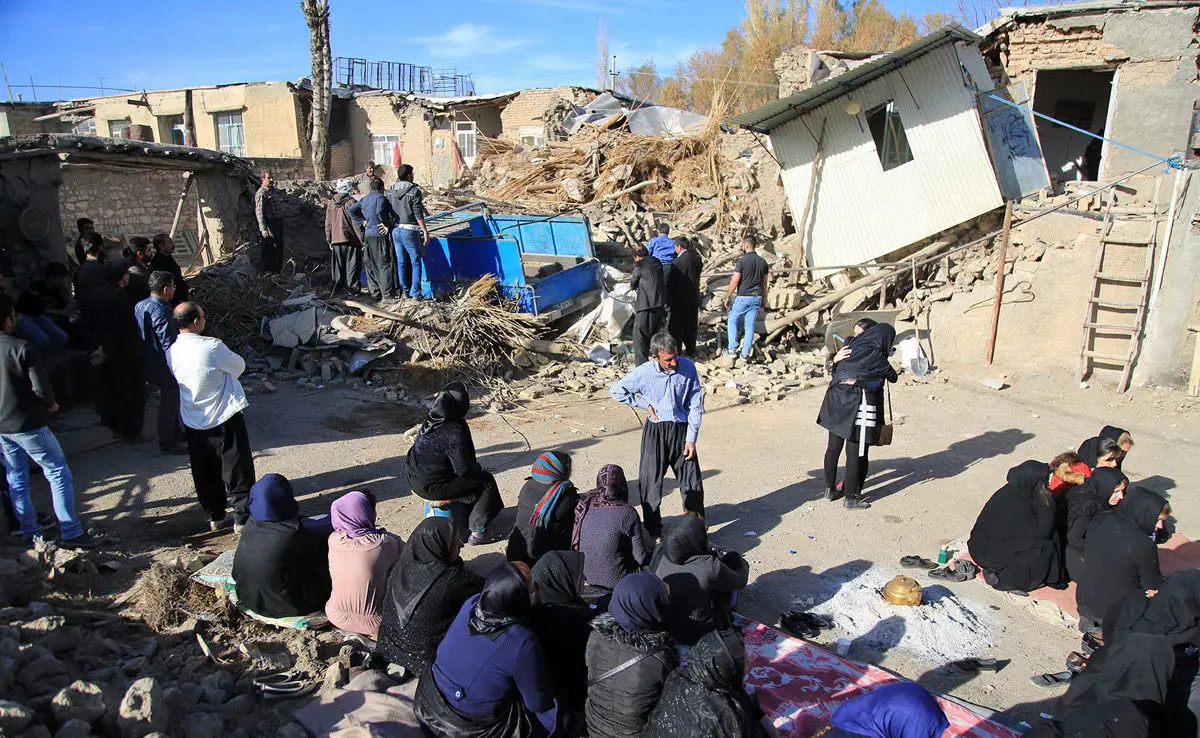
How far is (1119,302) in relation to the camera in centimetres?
998

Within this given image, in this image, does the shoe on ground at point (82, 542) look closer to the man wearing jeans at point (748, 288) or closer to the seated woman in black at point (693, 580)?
the seated woman in black at point (693, 580)

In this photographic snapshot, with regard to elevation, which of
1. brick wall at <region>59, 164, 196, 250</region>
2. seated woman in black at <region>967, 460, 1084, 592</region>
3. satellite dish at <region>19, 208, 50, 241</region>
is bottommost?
seated woman in black at <region>967, 460, 1084, 592</region>

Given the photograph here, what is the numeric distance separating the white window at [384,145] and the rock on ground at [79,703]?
26.0 metres

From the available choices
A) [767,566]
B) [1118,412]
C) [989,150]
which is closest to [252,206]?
[767,566]

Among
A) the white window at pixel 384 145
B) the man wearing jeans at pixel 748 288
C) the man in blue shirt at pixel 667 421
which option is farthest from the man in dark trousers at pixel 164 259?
the white window at pixel 384 145

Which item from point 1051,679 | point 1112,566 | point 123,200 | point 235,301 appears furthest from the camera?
point 123,200

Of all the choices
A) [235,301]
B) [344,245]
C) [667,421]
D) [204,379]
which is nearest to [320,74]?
[344,245]

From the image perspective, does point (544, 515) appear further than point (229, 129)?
No

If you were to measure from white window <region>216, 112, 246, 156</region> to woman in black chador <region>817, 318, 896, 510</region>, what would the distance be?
86.3ft

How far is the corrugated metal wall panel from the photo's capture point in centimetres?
1266

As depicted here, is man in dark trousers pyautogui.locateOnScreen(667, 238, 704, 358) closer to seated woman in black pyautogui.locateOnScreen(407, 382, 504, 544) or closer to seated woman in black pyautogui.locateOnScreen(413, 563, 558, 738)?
seated woman in black pyautogui.locateOnScreen(407, 382, 504, 544)

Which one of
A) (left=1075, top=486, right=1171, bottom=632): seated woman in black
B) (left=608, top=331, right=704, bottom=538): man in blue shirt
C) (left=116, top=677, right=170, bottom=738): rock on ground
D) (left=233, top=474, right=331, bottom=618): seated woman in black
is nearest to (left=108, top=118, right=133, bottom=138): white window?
(left=233, top=474, right=331, bottom=618): seated woman in black

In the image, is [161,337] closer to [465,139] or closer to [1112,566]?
[1112,566]

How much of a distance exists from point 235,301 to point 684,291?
248 inches
